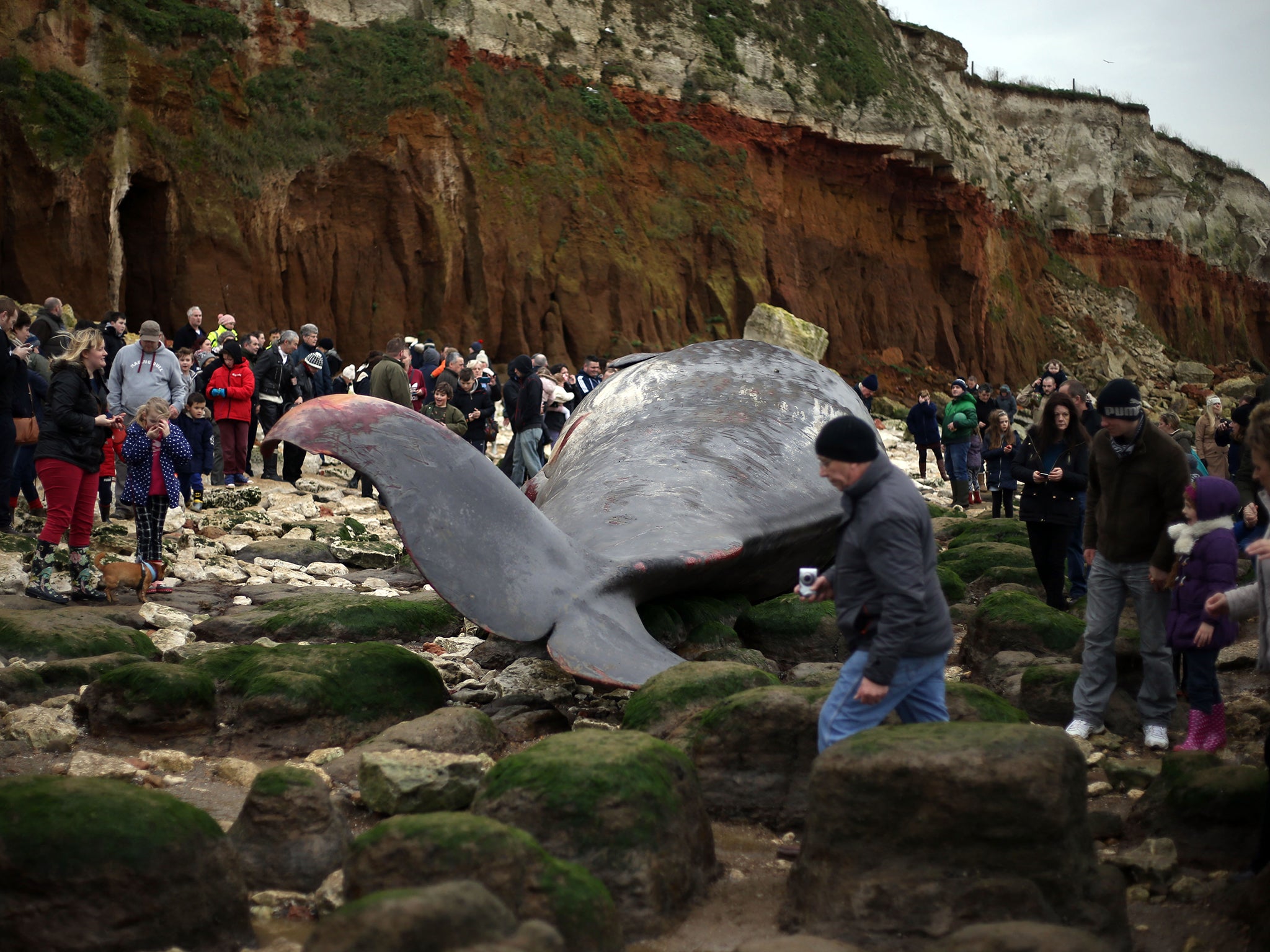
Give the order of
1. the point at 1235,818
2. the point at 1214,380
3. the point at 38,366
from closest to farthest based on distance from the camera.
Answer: the point at 1235,818 < the point at 38,366 < the point at 1214,380

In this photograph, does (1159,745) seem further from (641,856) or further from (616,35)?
(616,35)

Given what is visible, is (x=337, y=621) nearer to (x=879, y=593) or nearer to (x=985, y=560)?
(x=879, y=593)

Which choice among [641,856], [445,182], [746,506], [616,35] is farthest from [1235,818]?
[616,35]

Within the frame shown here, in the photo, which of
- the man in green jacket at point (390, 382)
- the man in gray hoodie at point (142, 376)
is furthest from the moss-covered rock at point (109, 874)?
the man in green jacket at point (390, 382)

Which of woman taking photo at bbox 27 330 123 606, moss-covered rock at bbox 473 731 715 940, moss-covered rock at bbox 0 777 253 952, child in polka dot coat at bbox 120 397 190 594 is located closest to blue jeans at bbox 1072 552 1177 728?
moss-covered rock at bbox 473 731 715 940

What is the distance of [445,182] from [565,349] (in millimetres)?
4810

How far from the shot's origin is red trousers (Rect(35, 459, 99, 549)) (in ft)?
26.0

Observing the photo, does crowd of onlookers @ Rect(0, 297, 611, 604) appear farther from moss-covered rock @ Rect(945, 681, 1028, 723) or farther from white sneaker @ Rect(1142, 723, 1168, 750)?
white sneaker @ Rect(1142, 723, 1168, 750)

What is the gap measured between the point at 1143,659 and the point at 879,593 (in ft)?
8.52

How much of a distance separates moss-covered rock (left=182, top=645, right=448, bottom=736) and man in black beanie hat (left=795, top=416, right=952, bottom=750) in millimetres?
2364

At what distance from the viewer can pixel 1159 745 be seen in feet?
18.7

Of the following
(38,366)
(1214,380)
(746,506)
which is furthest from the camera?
(1214,380)

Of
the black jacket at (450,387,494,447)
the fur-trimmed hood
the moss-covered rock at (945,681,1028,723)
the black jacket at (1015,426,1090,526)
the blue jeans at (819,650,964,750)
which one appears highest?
the black jacket at (450,387,494,447)

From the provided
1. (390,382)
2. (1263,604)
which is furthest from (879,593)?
(390,382)
